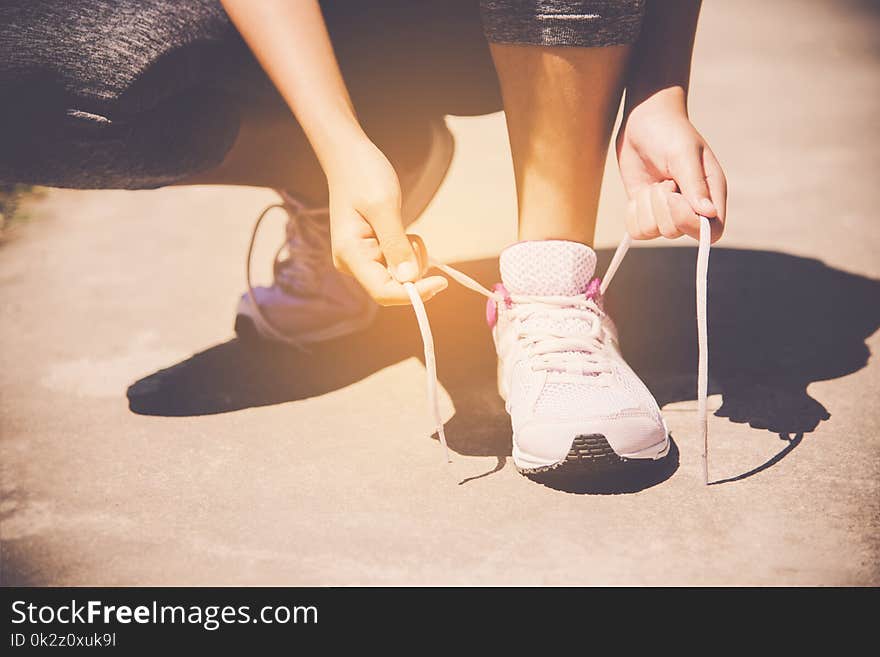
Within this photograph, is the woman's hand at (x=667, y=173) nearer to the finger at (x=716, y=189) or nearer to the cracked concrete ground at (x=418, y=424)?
the finger at (x=716, y=189)

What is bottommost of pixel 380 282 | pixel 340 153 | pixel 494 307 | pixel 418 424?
pixel 418 424

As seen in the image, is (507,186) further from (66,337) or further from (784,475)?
(784,475)

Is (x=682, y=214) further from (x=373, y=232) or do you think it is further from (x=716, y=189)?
(x=373, y=232)

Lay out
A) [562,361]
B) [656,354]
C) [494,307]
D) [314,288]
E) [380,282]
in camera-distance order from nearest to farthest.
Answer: [380,282]
[562,361]
[494,307]
[656,354]
[314,288]

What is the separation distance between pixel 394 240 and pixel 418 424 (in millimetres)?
322

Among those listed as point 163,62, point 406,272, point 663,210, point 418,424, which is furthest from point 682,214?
point 163,62

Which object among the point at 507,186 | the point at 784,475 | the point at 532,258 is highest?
the point at 532,258

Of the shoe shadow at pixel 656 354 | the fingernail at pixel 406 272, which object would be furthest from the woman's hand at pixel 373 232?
the shoe shadow at pixel 656 354

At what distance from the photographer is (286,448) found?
3.51 ft

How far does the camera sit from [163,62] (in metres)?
1.08

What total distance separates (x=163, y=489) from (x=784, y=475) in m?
0.73

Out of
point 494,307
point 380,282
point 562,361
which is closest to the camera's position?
point 380,282
